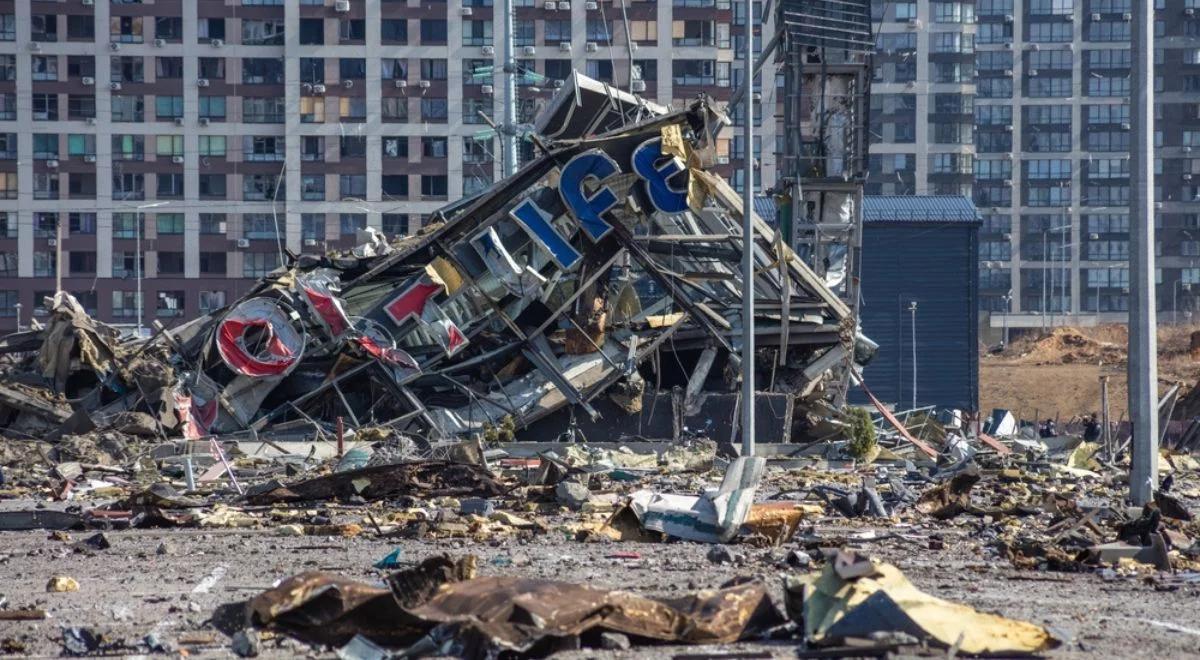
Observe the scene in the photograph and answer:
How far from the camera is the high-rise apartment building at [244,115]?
86562 millimetres

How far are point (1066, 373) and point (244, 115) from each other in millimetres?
43502

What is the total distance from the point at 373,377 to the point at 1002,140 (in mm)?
98927

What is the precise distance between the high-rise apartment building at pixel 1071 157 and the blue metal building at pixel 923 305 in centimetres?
5773

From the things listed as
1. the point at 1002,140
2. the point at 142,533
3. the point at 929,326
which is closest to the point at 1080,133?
the point at 1002,140

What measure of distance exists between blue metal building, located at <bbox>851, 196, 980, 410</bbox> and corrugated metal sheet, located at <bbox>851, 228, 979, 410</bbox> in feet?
0.13

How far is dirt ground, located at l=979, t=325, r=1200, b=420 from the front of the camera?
88875mm

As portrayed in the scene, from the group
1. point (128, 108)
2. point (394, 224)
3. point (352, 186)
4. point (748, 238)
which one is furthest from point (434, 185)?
point (748, 238)

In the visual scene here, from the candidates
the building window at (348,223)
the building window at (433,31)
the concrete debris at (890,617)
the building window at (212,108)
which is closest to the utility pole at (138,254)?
the building window at (212,108)

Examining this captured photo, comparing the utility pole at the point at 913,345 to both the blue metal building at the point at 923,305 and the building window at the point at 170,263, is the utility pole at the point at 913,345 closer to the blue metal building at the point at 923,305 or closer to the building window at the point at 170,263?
the blue metal building at the point at 923,305

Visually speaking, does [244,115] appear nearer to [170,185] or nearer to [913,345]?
[170,185]

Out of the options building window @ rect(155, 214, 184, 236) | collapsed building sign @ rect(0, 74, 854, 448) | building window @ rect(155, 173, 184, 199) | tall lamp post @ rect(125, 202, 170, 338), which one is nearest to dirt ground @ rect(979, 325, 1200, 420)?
building window @ rect(155, 214, 184, 236)

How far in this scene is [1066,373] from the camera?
94.0 m

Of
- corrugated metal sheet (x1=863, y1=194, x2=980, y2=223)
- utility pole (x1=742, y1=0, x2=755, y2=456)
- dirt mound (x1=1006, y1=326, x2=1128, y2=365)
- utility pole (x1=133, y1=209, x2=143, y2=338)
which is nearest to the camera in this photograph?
utility pole (x1=742, y1=0, x2=755, y2=456)

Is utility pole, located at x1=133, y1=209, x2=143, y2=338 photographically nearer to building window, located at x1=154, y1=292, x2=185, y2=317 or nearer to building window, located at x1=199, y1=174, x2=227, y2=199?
building window, located at x1=154, y1=292, x2=185, y2=317
